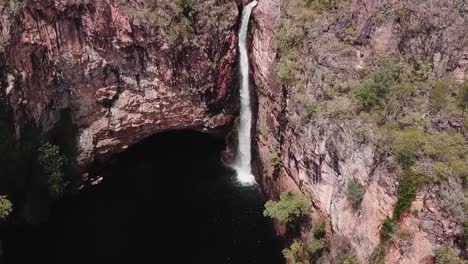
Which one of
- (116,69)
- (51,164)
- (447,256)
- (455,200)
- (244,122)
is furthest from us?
(244,122)

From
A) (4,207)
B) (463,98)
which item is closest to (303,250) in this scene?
(463,98)

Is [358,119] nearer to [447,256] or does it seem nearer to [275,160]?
[447,256]

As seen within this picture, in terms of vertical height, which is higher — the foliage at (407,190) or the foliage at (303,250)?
the foliage at (407,190)

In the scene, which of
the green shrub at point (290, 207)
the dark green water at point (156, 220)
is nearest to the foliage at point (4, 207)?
the dark green water at point (156, 220)

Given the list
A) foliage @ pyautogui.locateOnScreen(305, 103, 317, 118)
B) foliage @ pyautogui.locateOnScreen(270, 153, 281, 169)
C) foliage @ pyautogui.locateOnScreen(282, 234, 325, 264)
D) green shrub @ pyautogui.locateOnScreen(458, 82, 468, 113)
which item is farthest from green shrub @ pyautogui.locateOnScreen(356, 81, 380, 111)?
foliage @ pyautogui.locateOnScreen(270, 153, 281, 169)

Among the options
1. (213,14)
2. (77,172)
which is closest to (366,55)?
(213,14)

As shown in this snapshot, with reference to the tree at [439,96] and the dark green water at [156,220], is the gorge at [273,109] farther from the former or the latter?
the dark green water at [156,220]
